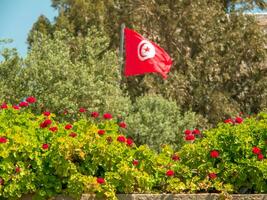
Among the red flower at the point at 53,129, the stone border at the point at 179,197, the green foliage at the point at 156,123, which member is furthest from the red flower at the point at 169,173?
→ the green foliage at the point at 156,123

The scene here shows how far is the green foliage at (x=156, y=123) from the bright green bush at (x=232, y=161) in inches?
395

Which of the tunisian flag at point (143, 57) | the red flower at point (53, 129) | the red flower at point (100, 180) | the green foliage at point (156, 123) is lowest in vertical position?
the green foliage at point (156, 123)

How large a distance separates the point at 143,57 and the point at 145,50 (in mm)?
233

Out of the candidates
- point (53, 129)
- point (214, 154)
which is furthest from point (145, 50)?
point (53, 129)

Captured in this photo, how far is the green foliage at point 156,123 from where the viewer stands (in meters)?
17.6

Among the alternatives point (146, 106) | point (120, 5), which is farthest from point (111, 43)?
point (146, 106)

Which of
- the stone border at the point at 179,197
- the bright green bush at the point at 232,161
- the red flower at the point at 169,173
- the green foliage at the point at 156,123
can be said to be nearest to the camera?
the stone border at the point at 179,197

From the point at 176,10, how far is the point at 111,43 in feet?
9.14

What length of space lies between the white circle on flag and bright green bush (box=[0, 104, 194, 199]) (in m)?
12.1

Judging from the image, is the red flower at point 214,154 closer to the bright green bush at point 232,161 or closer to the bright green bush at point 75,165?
the bright green bush at point 232,161

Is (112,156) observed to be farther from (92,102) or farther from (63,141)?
(92,102)

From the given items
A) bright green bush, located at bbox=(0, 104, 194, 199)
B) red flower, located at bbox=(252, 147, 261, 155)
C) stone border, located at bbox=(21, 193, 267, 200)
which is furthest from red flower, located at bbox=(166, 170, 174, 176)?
red flower, located at bbox=(252, 147, 261, 155)

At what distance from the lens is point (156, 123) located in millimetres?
18000

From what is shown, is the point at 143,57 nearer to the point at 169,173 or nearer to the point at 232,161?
the point at 232,161
